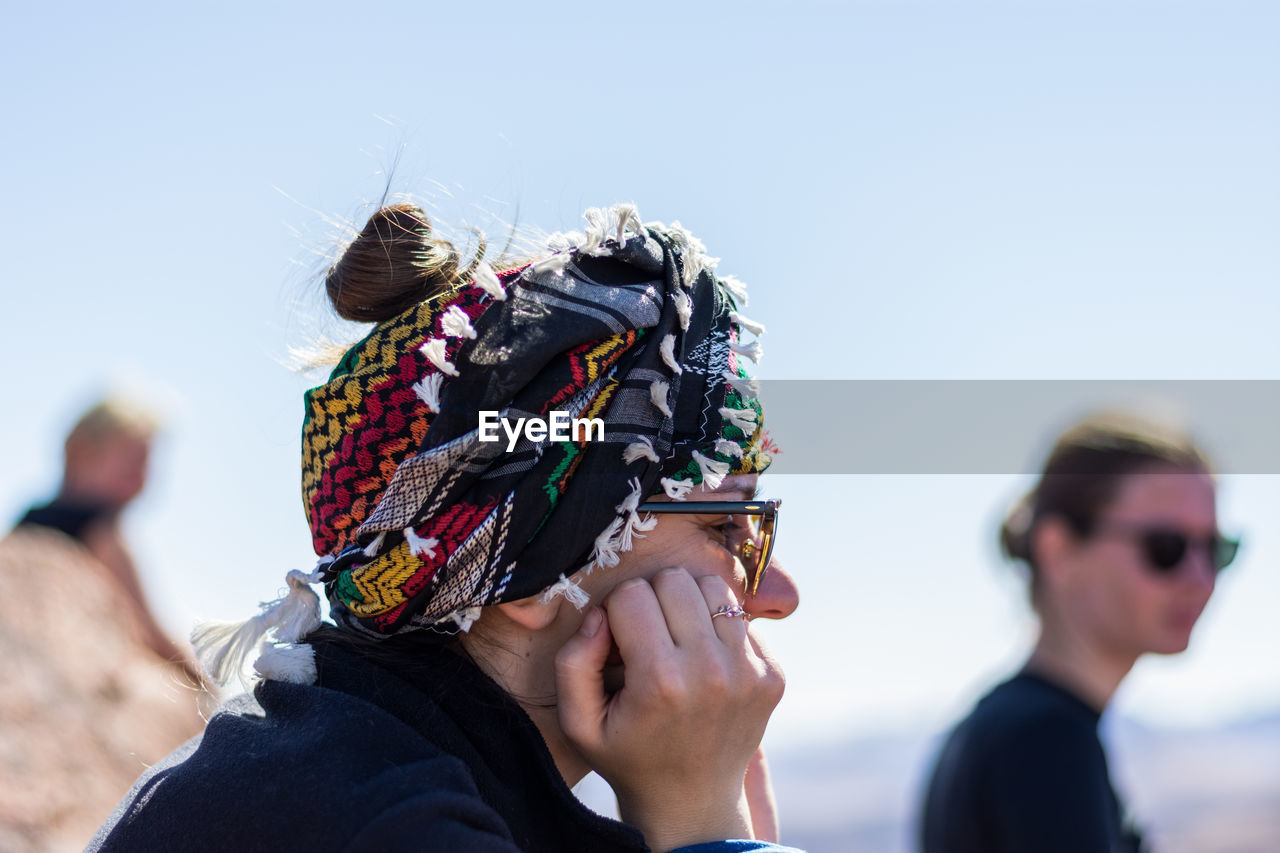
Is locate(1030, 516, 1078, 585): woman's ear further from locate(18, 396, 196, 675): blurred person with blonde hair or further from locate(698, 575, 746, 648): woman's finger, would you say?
locate(18, 396, 196, 675): blurred person with blonde hair

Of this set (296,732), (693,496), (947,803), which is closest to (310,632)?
(296,732)

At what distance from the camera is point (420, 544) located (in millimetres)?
1865

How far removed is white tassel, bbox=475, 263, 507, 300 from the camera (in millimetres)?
1949

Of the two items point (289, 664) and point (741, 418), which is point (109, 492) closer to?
point (289, 664)

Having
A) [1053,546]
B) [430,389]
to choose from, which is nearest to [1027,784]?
[1053,546]

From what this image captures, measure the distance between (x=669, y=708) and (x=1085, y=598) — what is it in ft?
12.5

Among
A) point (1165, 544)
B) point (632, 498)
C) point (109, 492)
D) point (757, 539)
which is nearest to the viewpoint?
point (632, 498)

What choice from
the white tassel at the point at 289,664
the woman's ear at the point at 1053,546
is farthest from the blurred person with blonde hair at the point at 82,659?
the woman's ear at the point at 1053,546

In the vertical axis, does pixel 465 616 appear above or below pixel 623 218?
below

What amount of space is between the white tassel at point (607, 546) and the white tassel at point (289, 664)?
21.7 inches

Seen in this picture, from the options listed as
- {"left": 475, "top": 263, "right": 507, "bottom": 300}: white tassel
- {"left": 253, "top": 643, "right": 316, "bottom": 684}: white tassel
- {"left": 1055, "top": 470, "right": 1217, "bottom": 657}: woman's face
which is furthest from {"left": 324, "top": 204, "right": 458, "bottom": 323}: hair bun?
{"left": 1055, "top": 470, "right": 1217, "bottom": 657}: woman's face

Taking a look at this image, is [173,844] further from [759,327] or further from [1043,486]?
[1043,486]

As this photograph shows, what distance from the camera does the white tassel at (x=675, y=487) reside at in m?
2.04

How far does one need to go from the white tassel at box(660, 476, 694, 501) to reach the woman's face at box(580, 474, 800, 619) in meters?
0.05
